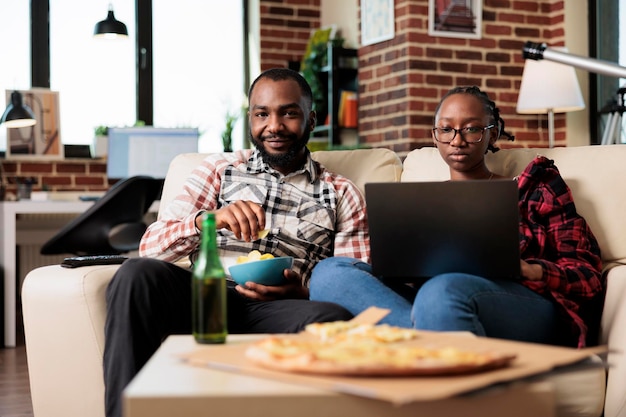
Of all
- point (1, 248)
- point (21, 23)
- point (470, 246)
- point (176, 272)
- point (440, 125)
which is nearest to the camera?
point (470, 246)

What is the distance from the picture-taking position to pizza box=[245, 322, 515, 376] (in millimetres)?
1150

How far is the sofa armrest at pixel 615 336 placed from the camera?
75.7 inches

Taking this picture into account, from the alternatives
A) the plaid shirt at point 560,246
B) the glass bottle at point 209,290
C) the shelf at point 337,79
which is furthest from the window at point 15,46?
the glass bottle at point 209,290

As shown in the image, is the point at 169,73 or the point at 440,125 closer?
the point at 440,125

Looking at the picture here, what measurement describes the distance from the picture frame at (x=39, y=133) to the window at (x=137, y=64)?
0.39 ft

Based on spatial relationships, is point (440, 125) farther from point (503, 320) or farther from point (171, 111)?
point (171, 111)

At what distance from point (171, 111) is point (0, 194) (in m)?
1.60

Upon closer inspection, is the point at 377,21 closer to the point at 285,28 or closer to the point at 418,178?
the point at 285,28

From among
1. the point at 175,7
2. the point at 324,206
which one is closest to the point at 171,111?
the point at 175,7

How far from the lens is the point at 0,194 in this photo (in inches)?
→ 177

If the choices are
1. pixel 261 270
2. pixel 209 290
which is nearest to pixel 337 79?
pixel 261 270

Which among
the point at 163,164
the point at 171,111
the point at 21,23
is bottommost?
the point at 163,164

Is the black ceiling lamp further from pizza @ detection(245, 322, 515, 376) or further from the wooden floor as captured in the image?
pizza @ detection(245, 322, 515, 376)

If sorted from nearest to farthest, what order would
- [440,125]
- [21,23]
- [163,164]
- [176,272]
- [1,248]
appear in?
[176,272], [440,125], [1,248], [163,164], [21,23]
